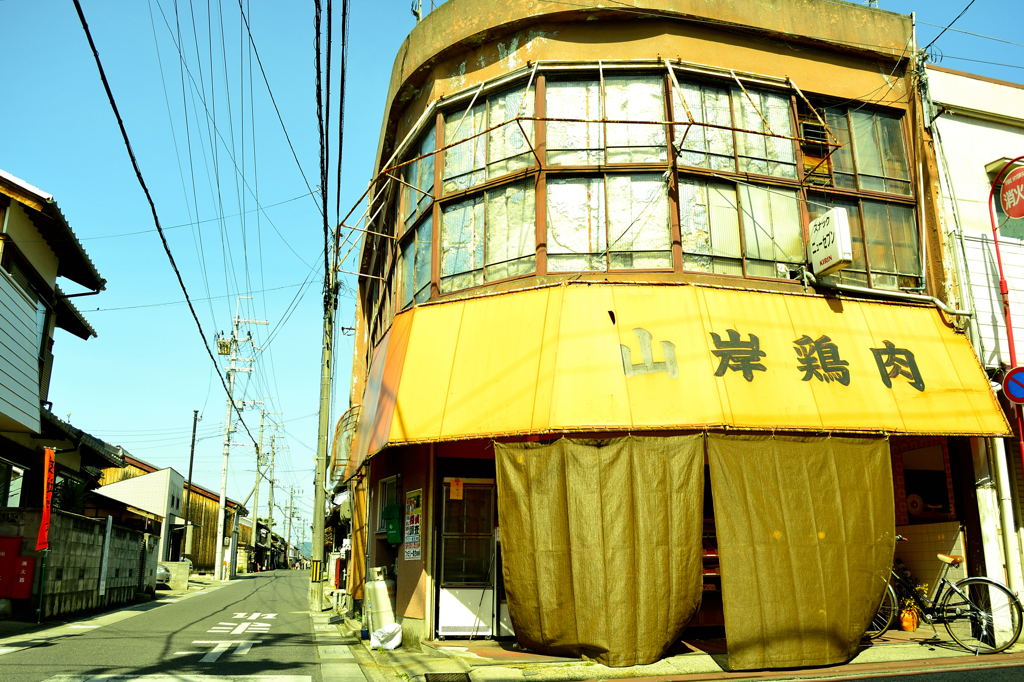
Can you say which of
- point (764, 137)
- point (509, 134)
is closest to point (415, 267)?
point (509, 134)

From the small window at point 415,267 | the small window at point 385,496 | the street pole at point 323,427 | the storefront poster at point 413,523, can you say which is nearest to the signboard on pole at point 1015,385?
the storefront poster at point 413,523

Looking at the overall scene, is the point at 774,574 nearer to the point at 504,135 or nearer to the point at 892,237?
the point at 892,237

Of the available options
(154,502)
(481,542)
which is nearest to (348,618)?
(481,542)

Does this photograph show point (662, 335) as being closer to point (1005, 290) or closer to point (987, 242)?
point (1005, 290)

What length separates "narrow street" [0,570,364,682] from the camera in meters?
8.29

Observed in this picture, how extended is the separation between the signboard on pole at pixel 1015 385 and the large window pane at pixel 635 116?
642cm

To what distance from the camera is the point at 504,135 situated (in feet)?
Answer: 41.0

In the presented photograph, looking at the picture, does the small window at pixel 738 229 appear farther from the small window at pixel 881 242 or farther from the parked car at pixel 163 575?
the parked car at pixel 163 575

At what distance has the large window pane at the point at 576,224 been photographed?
37.8 feet

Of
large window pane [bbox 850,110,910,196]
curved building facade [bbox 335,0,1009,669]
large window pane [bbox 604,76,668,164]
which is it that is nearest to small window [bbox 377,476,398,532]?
curved building facade [bbox 335,0,1009,669]

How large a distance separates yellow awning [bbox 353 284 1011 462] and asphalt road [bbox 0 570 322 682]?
11.4 feet

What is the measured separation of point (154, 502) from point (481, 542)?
30943mm

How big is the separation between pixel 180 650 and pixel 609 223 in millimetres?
9427

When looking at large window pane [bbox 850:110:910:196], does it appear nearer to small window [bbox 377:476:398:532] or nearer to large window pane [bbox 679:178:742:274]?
large window pane [bbox 679:178:742:274]
